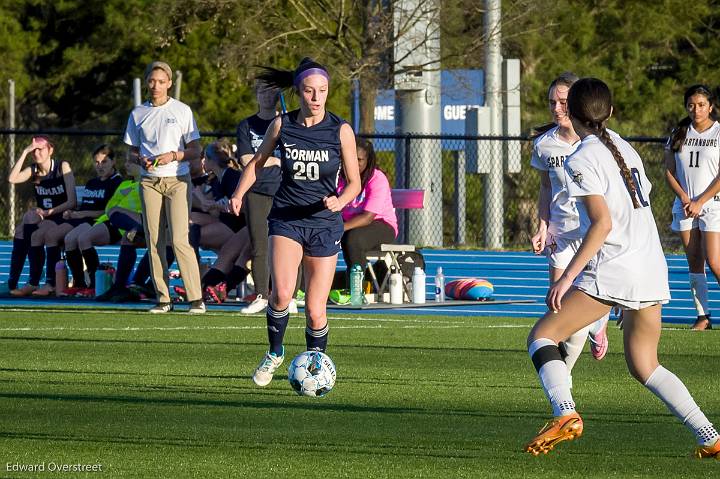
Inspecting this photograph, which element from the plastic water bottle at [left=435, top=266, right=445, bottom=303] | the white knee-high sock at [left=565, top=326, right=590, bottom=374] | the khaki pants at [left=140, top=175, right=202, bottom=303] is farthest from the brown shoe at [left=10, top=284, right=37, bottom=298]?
the white knee-high sock at [left=565, top=326, right=590, bottom=374]

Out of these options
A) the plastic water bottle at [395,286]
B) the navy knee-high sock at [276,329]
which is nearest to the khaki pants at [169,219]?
the plastic water bottle at [395,286]

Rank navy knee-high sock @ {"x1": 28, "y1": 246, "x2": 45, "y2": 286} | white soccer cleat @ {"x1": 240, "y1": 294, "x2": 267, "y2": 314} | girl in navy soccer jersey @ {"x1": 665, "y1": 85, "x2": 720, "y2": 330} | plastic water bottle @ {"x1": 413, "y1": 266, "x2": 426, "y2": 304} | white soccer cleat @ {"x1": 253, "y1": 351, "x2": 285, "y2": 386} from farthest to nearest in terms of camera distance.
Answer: navy knee-high sock @ {"x1": 28, "y1": 246, "x2": 45, "y2": 286}
plastic water bottle @ {"x1": 413, "y1": 266, "x2": 426, "y2": 304}
white soccer cleat @ {"x1": 240, "y1": 294, "x2": 267, "y2": 314}
girl in navy soccer jersey @ {"x1": 665, "y1": 85, "x2": 720, "y2": 330}
white soccer cleat @ {"x1": 253, "y1": 351, "x2": 285, "y2": 386}

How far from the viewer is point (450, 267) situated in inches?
789

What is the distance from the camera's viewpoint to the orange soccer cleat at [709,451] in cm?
647

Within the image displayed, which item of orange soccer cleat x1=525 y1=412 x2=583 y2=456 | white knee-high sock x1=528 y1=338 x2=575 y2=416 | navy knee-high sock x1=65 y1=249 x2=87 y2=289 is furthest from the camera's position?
navy knee-high sock x1=65 y1=249 x2=87 y2=289

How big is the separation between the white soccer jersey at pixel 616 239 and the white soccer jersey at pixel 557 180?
1.98 meters

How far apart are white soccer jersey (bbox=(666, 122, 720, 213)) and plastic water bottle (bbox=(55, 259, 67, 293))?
729 centimetres

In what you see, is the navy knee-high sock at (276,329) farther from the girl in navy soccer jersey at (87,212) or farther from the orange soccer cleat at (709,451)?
the girl in navy soccer jersey at (87,212)

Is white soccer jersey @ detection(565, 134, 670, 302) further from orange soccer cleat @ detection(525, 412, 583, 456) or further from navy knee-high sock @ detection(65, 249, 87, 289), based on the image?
navy knee-high sock @ detection(65, 249, 87, 289)

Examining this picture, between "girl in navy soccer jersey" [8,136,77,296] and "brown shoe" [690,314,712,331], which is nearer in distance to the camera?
"brown shoe" [690,314,712,331]

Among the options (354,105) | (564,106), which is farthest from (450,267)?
(564,106)

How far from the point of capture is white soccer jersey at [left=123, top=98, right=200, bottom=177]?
14.2 metres

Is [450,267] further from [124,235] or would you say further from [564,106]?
[564,106]

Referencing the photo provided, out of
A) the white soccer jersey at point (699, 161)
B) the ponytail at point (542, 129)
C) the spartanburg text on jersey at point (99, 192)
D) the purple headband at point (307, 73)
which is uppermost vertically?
the purple headband at point (307, 73)
